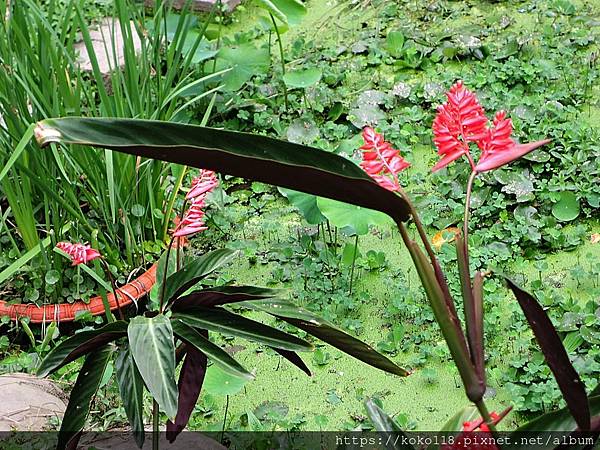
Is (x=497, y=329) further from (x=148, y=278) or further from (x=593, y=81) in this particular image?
(x=593, y=81)

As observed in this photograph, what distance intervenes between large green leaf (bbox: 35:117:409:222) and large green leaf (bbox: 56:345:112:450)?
0.88m

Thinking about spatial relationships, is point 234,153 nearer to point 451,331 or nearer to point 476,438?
point 451,331

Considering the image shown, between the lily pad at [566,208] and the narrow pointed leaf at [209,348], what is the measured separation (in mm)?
1587

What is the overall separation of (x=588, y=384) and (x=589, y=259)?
62 centimetres

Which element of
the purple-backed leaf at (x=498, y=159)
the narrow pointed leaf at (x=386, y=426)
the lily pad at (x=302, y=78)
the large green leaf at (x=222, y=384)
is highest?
the purple-backed leaf at (x=498, y=159)

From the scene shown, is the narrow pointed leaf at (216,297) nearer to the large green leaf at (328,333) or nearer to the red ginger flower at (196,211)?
the large green leaf at (328,333)

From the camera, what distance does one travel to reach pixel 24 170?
8.27ft

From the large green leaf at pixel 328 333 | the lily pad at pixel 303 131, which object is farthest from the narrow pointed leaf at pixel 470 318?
the lily pad at pixel 303 131

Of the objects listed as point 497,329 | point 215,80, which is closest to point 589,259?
point 497,329

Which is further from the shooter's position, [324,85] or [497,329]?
[324,85]

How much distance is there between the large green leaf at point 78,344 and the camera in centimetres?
174

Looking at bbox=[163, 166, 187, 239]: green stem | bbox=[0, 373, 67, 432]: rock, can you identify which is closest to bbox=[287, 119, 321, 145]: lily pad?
bbox=[163, 166, 187, 239]: green stem

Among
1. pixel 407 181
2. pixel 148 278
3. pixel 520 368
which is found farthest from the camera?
pixel 407 181

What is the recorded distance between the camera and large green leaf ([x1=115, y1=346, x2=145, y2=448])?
1679 mm
